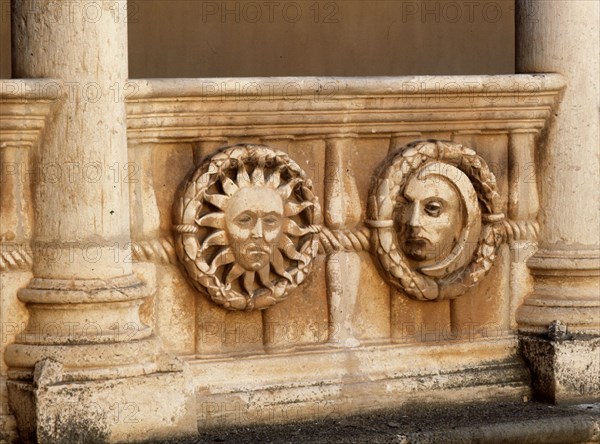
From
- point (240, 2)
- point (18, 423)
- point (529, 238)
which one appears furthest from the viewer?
point (240, 2)

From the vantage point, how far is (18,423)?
6.28 meters

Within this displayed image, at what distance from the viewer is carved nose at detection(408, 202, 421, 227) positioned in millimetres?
6957

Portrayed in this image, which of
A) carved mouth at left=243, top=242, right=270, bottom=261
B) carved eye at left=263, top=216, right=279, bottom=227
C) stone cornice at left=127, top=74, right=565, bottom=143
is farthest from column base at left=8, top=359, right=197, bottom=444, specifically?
stone cornice at left=127, top=74, right=565, bottom=143

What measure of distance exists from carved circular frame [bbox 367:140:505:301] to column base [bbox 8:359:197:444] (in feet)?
3.37

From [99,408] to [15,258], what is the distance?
23.5 inches

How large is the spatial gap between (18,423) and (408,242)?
1.68 m

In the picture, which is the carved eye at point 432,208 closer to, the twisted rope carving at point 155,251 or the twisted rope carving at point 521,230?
the twisted rope carving at point 521,230

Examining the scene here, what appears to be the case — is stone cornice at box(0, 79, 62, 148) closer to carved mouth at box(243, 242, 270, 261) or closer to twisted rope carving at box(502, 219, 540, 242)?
carved mouth at box(243, 242, 270, 261)

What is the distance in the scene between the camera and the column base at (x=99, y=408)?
241 inches

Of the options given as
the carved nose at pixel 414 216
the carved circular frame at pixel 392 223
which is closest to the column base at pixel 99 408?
the carved circular frame at pixel 392 223

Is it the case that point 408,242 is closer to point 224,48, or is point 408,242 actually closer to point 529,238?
point 529,238

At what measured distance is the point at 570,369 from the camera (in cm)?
718

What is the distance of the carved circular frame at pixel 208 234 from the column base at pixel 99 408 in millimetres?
387

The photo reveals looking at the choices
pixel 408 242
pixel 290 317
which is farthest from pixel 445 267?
pixel 290 317
